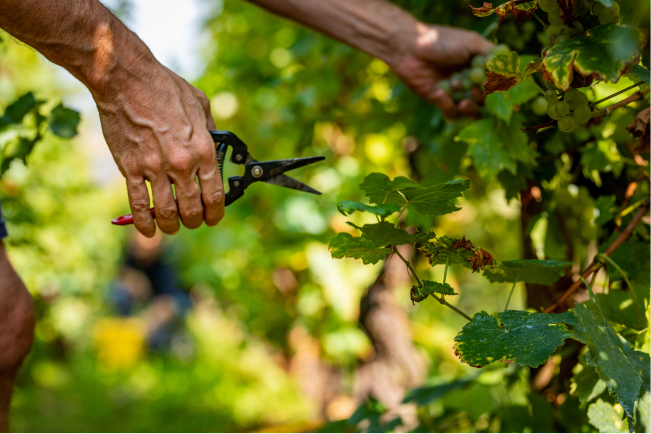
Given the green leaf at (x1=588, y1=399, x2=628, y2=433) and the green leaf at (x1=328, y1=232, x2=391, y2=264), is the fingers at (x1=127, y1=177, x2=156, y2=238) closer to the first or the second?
the green leaf at (x1=328, y1=232, x2=391, y2=264)

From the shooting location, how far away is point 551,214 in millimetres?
1100

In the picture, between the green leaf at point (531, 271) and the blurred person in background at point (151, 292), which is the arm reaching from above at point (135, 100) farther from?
the blurred person in background at point (151, 292)

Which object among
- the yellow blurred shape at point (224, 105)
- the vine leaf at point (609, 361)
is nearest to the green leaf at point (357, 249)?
the vine leaf at point (609, 361)

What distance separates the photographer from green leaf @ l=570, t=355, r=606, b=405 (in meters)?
0.75

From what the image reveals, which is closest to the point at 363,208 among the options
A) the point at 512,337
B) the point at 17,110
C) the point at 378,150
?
the point at 512,337

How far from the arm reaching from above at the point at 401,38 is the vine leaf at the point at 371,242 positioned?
56 cm

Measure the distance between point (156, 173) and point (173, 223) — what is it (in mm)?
114

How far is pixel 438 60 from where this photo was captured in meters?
1.16

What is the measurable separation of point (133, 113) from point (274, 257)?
1.96 metres

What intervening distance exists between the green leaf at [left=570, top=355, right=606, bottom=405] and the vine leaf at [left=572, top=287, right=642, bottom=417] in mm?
182

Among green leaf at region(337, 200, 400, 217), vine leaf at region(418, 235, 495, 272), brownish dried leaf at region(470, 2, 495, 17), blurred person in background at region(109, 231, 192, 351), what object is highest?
brownish dried leaf at region(470, 2, 495, 17)

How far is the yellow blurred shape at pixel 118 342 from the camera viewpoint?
17.9 feet

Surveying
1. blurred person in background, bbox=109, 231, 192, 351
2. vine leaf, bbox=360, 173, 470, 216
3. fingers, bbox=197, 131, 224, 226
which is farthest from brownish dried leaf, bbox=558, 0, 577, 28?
blurred person in background, bbox=109, 231, 192, 351

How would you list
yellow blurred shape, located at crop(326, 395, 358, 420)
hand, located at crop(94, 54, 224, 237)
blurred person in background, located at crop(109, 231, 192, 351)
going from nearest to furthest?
1. hand, located at crop(94, 54, 224, 237)
2. yellow blurred shape, located at crop(326, 395, 358, 420)
3. blurred person in background, located at crop(109, 231, 192, 351)
